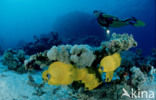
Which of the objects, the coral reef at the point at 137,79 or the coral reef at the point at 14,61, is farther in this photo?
the coral reef at the point at 14,61

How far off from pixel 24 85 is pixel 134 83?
343 cm

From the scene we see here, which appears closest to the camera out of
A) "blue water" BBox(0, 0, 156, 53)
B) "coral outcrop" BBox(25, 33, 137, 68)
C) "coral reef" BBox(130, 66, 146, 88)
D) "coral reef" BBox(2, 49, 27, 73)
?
"coral outcrop" BBox(25, 33, 137, 68)

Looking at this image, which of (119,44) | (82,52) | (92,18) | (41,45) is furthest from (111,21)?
(92,18)

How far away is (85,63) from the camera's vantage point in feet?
9.43

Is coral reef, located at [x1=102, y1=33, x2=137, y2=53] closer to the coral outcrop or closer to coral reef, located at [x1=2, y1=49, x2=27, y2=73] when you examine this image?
the coral outcrop

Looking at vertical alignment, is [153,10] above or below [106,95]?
above

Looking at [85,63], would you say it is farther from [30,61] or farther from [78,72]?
[30,61]

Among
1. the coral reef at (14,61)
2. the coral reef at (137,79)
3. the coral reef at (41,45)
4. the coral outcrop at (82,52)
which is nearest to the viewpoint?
the coral outcrop at (82,52)

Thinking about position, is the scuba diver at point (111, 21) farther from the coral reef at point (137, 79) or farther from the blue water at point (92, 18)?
the blue water at point (92, 18)

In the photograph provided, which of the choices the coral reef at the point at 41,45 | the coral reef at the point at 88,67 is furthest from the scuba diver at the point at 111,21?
the coral reef at the point at 41,45

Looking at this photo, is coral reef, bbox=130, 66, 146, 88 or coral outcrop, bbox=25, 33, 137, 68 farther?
coral reef, bbox=130, 66, 146, 88

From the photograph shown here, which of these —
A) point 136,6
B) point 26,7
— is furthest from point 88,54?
point 26,7

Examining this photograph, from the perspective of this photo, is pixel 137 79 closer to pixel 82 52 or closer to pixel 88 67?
pixel 88 67

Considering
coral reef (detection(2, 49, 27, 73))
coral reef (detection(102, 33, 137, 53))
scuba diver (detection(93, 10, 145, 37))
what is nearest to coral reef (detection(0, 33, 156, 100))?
coral reef (detection(102, 33, 137, 53))
